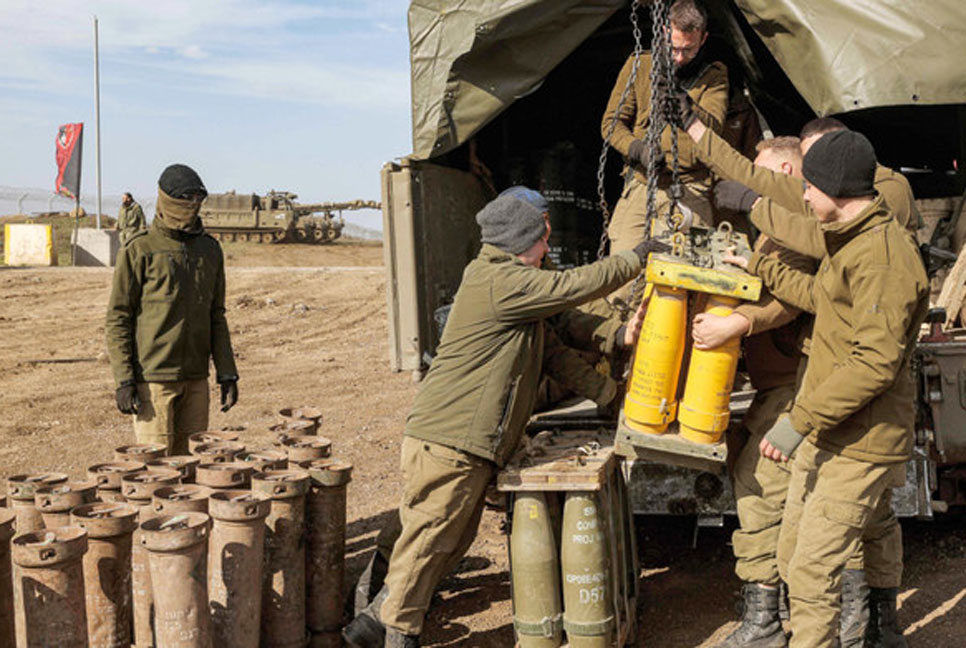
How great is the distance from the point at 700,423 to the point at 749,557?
29.9 inches

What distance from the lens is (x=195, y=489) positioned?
4219 millimetres

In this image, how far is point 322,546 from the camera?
4.60 meters

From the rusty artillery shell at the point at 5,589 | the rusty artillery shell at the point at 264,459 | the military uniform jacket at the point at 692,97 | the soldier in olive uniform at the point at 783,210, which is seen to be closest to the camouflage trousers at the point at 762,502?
the soldier in olive uniform at the point at 783,210

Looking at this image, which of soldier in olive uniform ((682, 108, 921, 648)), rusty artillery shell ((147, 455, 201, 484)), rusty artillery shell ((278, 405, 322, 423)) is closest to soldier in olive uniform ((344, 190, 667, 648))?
soldier in olive uniform ((682, 108, 921, 648))

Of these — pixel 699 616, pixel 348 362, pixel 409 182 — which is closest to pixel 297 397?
pixel 348 362

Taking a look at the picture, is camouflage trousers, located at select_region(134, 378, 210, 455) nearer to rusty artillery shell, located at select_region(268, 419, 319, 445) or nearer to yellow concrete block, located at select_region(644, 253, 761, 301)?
rusty artillery shell, located at select_region(268, 419, 319, 445)

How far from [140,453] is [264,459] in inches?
24.3

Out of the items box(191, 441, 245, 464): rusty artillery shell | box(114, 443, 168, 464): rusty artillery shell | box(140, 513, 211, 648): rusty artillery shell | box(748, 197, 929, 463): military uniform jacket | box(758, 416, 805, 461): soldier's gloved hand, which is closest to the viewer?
box(748, 197, 929, 463): military uniform jacket

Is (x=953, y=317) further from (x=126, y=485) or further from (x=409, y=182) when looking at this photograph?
(x=126, y=485)

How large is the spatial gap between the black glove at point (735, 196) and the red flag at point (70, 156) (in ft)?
95.3

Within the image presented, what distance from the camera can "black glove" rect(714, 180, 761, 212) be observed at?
15.4ft

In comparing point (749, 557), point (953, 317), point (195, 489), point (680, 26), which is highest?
point (680, 26)

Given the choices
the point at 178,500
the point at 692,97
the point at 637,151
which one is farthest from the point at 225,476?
the point at 692,97

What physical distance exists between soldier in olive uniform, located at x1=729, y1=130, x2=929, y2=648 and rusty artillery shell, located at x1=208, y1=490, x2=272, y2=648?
1955mm
